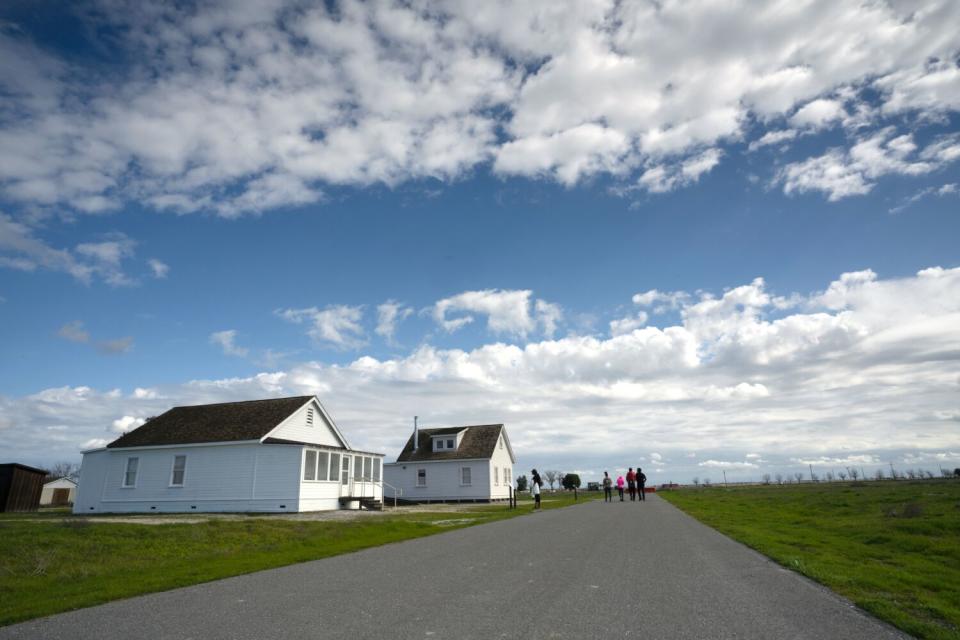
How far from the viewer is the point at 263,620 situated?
631 centimetres

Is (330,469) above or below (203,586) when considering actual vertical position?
above

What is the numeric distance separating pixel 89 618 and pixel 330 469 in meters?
24.4

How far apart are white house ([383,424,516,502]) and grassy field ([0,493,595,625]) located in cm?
2629

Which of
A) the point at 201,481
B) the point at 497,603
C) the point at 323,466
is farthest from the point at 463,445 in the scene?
the point at 497,603

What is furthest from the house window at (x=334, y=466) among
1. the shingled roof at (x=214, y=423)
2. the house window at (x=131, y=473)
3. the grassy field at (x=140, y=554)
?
the grassy field at (x=140, y=554)

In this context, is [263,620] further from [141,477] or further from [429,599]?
[141,477]

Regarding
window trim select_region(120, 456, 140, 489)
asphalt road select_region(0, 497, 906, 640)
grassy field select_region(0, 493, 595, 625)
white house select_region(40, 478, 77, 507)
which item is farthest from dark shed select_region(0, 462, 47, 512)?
asphalt road select_region(0, 497, 906, 640)

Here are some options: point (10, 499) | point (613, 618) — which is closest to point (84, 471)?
point (10, 499)

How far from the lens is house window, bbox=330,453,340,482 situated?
→ 101 ft

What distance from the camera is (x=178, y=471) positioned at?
29031 millimetres

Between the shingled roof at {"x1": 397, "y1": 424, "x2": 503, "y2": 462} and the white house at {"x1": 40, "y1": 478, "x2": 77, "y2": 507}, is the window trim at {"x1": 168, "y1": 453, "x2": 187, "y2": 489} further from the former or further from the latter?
the white house at {"x1": 40, "y1": 478, "x2": 77, "y2": 507}

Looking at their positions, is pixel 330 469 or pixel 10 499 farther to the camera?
pixel 10 499

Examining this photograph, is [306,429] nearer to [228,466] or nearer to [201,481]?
[228,466]

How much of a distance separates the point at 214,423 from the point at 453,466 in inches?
751
